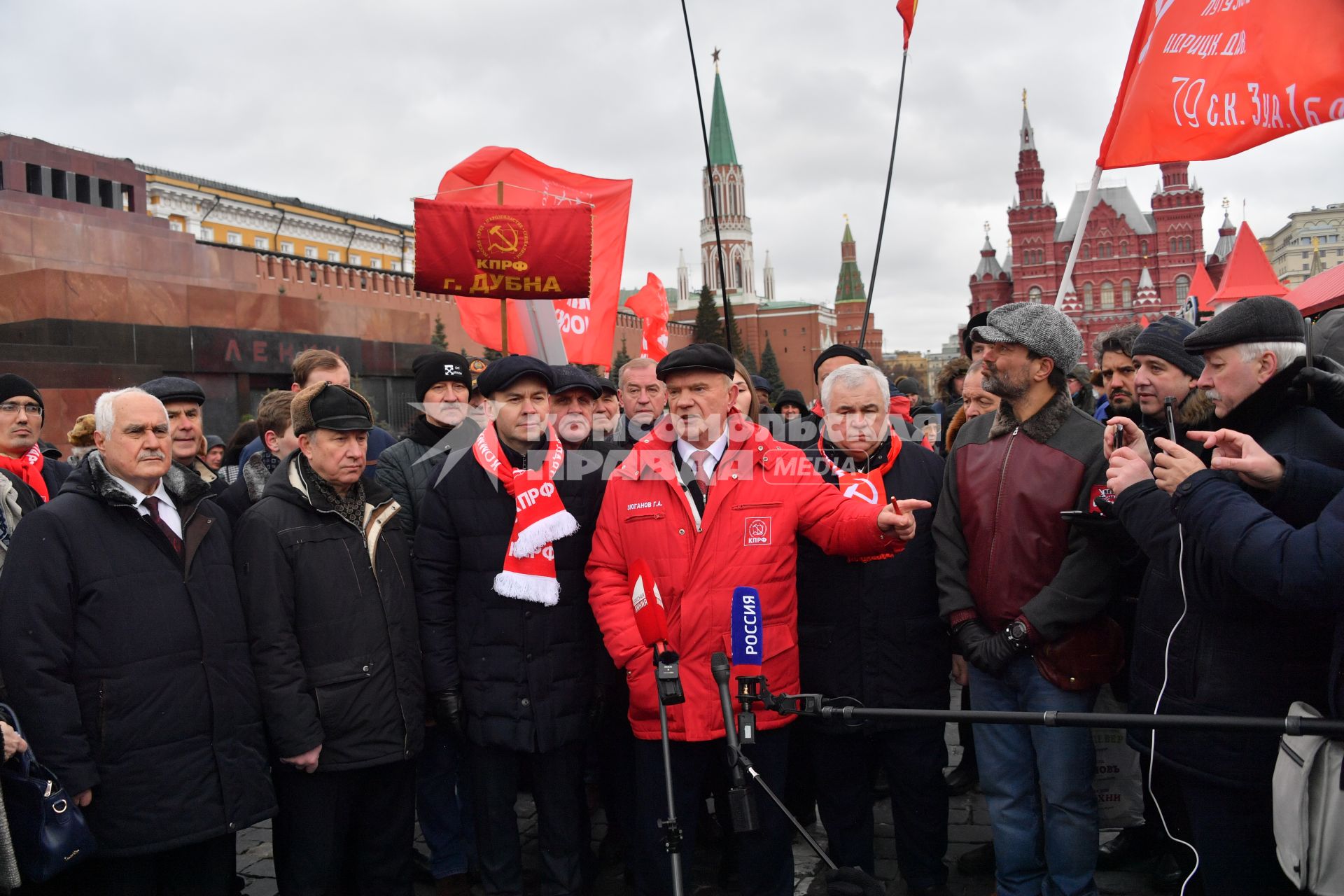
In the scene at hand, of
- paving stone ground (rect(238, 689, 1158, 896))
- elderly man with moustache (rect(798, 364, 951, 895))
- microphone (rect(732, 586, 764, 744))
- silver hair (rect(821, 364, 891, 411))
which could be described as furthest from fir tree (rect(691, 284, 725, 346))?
microphone (rect(732, 586, 764, 744))

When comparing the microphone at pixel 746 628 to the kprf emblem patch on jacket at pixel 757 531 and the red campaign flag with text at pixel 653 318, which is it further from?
the red campaign flag with text at pixel 653 318

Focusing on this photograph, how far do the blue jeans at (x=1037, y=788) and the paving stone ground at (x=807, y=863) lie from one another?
0.50m

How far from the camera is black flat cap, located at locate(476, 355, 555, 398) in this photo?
382cm

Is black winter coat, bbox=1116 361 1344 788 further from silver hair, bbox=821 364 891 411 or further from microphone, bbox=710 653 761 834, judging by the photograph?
microphone, bbox=710 653 761 834

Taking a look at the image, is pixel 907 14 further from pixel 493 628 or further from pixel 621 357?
pixel 621 357

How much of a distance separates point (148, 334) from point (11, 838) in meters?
14.8

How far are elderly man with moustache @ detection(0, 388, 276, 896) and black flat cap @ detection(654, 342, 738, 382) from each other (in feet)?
5.88

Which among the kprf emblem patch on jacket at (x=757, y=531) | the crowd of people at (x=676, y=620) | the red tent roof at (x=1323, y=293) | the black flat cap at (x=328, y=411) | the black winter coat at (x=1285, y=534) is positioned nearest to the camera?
the black winter coat at (x=1285, y=534)

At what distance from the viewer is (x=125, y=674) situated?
9.95 feet

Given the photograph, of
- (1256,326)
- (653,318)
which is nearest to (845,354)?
(1256,326)

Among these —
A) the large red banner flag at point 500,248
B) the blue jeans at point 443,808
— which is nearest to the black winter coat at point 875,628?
the blue jeans at point 443,808

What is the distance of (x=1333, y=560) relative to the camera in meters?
2.17

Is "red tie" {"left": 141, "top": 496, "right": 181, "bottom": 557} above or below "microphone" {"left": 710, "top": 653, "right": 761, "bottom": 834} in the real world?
above

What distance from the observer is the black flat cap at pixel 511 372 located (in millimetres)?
3820
